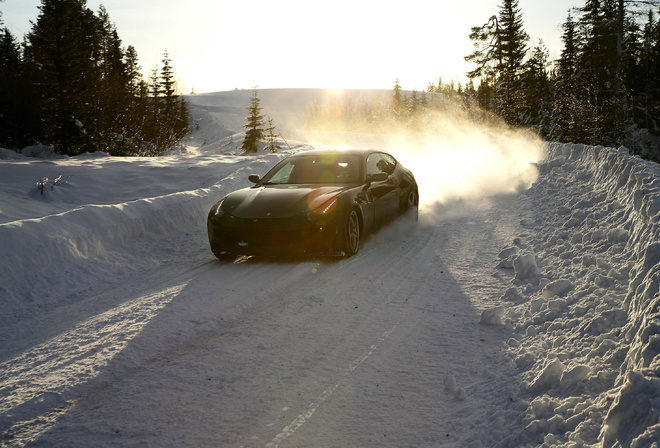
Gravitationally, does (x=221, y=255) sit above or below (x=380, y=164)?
below

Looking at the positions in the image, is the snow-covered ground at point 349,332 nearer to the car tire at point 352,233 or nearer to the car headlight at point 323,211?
the car tire at point 352,233

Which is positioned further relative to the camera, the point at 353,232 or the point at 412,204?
the point at 412,204

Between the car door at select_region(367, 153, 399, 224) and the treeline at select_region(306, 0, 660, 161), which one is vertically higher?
the treeline at select_region(306, 0, 660, 161)

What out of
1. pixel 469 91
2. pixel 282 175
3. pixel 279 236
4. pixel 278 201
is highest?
pixel 469 91

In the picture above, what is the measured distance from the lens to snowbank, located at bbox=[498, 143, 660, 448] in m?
2.60

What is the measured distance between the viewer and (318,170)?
848 centimetres

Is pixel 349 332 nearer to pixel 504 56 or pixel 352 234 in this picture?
pixel 352 234

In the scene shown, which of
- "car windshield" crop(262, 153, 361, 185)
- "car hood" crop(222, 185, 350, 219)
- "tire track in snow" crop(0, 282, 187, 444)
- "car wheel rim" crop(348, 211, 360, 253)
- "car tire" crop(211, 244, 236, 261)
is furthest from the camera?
"car windshield" crop(262, 153, 361, 185)

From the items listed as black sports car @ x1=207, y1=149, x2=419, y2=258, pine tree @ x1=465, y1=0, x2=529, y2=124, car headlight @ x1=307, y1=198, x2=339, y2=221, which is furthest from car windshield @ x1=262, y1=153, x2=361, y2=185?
pine tree @ x1=465, y1=0, x2=529, y2=124

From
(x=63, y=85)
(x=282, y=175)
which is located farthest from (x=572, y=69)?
(x=282, y=175)

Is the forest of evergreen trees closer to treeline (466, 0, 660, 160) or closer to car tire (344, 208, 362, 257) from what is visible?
treeline (466, 0, 660, 160)

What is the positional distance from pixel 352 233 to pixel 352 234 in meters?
0.01

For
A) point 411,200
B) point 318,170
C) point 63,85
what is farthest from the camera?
point 63,85

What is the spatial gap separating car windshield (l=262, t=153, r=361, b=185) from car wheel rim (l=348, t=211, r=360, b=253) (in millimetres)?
766
